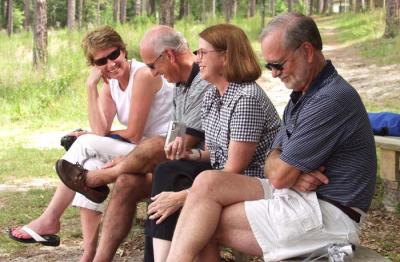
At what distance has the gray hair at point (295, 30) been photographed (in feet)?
9.66

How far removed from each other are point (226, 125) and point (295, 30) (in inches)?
26.7

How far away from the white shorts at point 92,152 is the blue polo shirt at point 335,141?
1680 millimetres

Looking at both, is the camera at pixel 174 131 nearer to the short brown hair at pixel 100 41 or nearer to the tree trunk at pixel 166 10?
the short brown hair at pixel 100 41

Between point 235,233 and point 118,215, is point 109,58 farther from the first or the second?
point 235,233

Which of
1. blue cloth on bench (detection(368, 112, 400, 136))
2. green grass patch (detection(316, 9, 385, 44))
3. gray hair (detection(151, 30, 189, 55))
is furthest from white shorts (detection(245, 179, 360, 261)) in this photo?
green grass patch (detection(316, 9, 385, 44))

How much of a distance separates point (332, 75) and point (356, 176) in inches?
17.3

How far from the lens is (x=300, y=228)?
2.88 metres

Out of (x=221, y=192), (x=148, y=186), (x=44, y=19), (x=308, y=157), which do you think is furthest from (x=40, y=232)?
(x=44, y=19)

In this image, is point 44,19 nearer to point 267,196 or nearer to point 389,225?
point 389,225

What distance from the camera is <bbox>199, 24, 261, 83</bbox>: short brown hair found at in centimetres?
342

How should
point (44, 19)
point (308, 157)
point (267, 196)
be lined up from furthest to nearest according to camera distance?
point (44, 19)
point (267, 196)
point (308, 157)

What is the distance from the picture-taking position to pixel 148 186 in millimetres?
4016

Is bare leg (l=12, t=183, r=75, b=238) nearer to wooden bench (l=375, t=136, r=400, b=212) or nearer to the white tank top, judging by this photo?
the white tank top

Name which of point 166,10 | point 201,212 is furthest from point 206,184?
point 166,10
